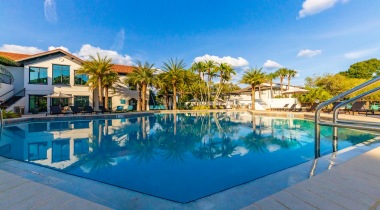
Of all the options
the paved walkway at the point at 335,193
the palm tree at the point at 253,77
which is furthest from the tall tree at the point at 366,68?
the paved walkway at the point at 335,193

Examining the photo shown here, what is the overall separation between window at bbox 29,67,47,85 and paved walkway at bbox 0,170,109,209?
2489 cm

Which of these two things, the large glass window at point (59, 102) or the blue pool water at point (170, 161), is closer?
the blue pool water at point (170, 161)

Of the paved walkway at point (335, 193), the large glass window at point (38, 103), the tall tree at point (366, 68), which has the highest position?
the tall tree at point (366, 68)

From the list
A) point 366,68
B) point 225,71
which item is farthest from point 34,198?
point 366,68

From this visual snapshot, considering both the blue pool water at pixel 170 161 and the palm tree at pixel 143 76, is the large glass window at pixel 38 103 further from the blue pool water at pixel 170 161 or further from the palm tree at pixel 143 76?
the blue pool water at pixel 170 161

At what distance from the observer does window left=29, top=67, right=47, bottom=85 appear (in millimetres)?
21880

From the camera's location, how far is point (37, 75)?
2219cm

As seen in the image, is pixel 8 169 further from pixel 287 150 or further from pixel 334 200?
pixel 287 150

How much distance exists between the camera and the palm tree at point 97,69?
22.3 m

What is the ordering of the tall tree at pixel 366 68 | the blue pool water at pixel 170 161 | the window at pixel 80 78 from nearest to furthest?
the blue pool water at pixel 170 161, the window at pixel 80 78, the tall tree at pixel 366 68

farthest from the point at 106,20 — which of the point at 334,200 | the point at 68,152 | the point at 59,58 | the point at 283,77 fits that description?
the point at 283,77

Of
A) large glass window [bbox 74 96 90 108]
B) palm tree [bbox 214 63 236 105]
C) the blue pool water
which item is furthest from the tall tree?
large glass window [bbox 74 96 90 108]

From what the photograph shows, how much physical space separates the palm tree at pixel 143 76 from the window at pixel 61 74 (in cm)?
742

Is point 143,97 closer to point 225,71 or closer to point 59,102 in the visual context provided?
point 59,102
